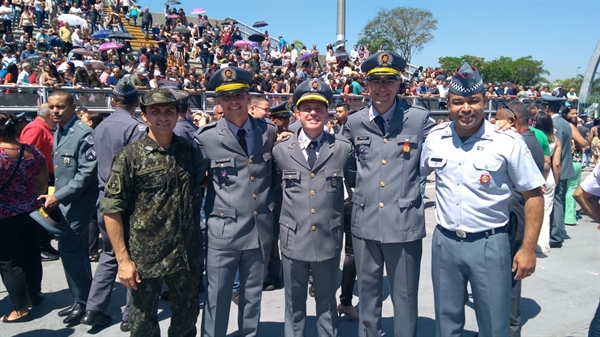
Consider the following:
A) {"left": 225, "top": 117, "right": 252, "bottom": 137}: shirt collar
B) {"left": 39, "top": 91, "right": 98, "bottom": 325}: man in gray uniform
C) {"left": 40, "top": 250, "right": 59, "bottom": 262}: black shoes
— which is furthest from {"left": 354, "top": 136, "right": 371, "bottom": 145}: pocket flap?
{"left": 40, "top": 250, "right": 59, "bottom": 262}: black shoes

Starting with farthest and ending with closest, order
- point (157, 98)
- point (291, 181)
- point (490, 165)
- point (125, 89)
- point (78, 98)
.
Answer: point (78, 98) → point (125, 89) → point (291, 181) → point (157, 98) → point (490, 165)

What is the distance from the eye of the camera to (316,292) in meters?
3.41

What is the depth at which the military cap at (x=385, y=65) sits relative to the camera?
133 inches

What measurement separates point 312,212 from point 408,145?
830 mm

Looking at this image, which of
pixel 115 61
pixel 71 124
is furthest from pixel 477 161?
pixel 115 61

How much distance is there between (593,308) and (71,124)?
205 inches

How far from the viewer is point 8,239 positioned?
417cm

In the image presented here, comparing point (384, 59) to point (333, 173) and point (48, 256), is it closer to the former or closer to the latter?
point (333, 173)

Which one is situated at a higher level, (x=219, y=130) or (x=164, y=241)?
(x=219, y=130)

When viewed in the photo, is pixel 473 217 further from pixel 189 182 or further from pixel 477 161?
pixel 189 182

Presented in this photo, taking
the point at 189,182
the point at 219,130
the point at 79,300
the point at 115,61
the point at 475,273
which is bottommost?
the point at 79,300

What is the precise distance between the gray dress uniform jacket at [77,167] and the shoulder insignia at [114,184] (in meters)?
1.25

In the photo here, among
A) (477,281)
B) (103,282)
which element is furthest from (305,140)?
(103,282)

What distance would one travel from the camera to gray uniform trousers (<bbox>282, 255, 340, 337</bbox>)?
338cm
